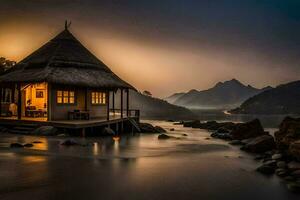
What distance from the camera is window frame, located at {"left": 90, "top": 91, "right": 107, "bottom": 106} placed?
28.0 meters

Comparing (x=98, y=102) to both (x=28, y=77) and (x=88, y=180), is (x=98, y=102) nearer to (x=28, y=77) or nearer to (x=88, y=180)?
(x=28, y=77)

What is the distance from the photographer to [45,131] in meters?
22.4

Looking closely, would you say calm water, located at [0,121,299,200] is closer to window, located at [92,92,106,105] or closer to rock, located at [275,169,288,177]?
rock, located at [275,169,288,177]

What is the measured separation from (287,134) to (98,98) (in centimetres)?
1736

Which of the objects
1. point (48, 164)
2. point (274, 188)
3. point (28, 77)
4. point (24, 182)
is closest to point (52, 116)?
point (28, 77)

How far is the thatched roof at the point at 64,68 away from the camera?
2422 cm

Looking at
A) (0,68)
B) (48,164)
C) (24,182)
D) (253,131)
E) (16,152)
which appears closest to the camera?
(24,182)

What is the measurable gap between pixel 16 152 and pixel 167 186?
911 cm

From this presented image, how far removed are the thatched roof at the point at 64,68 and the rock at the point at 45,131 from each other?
3.58m

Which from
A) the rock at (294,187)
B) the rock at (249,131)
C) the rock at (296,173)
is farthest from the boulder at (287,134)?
the rock at (249,131)

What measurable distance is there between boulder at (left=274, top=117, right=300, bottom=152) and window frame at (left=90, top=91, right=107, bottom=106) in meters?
16.4

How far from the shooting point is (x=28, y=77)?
952 inches

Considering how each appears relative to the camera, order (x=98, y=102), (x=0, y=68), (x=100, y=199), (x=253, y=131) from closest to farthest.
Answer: (x=100, y=199), (x=253, y=131), (x=98, y=102), (x=0, y=68)

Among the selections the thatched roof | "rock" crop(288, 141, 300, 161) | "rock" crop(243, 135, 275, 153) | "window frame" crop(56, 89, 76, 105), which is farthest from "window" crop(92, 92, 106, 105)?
"rock" crop(288, 141, 300, 161)
